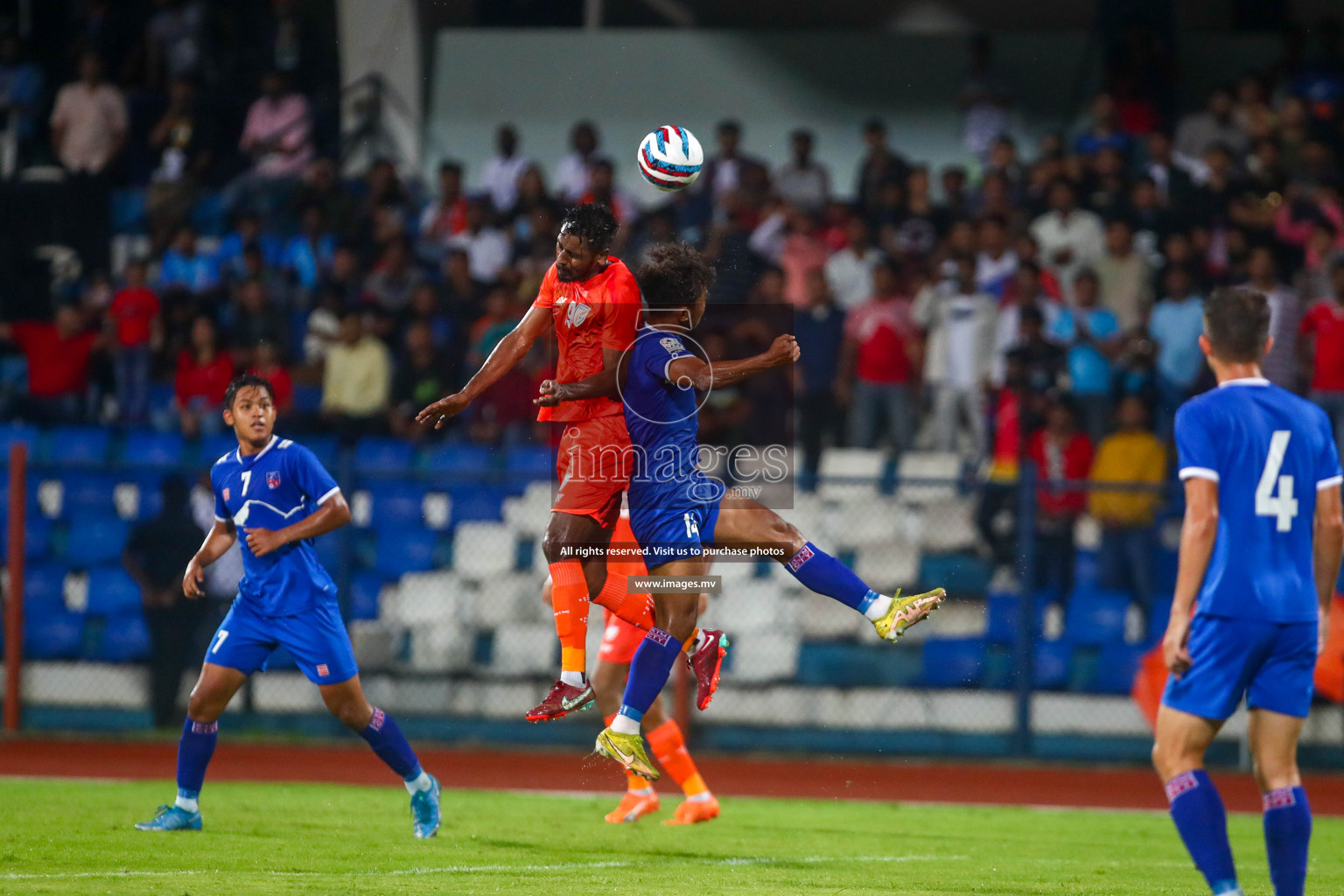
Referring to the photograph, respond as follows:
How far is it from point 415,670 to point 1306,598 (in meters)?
9.46

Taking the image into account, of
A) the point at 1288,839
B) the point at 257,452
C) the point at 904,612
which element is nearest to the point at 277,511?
the point at 257,452

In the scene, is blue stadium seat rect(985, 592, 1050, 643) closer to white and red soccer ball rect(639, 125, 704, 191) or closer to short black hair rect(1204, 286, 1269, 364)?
white and red soccer ball rect(639, 125, 704, 191)

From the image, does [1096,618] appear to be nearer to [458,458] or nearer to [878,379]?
[878,379]

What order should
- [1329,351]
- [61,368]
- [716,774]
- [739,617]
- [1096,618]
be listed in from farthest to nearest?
[61,368] < [739,617] < [1329,351] < [1096,618] < [716,774]

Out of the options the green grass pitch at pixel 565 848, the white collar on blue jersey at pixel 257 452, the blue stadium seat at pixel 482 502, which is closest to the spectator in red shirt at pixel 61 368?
the blue stadium seat at pixel 482 502

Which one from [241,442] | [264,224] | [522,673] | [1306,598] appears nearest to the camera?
[1306,598]

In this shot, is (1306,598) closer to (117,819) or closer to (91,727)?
(117,819)

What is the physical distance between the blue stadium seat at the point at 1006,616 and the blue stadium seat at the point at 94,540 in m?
7.49

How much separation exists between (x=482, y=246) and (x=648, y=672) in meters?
9.01

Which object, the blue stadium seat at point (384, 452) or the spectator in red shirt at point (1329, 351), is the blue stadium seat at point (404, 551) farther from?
the spectator in red shirt at point (1329, 351)

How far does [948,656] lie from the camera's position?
13312mm

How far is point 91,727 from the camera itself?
14.0 metres

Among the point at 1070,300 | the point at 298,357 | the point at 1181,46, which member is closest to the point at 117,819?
the point at 298,357

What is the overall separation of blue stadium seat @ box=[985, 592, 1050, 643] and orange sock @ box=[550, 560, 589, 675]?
5.99 meters
